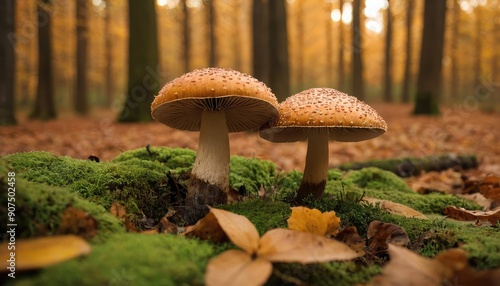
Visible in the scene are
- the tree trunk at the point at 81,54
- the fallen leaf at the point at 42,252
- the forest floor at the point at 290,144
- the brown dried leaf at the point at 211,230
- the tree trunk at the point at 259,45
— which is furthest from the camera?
the tree trunk at the point at 81,54

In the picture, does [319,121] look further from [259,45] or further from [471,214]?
[259,45]

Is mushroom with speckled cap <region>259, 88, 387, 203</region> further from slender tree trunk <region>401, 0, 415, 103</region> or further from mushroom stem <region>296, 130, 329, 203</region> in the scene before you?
slender tree trunk <region>401, 0, 415, 103</region>

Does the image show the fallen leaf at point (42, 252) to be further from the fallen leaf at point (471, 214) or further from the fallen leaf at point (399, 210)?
the fallen leaf at point (471, 214)

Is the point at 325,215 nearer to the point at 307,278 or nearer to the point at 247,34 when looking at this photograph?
the point at 307,278

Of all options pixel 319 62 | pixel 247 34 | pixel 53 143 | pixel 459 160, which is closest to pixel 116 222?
pixel 459 160

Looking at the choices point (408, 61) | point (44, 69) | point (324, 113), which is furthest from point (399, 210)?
point (408, 61)

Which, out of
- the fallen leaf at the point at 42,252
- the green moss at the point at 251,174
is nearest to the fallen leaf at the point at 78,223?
the fallen leaf at the point at 42,252

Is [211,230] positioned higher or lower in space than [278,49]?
lower
